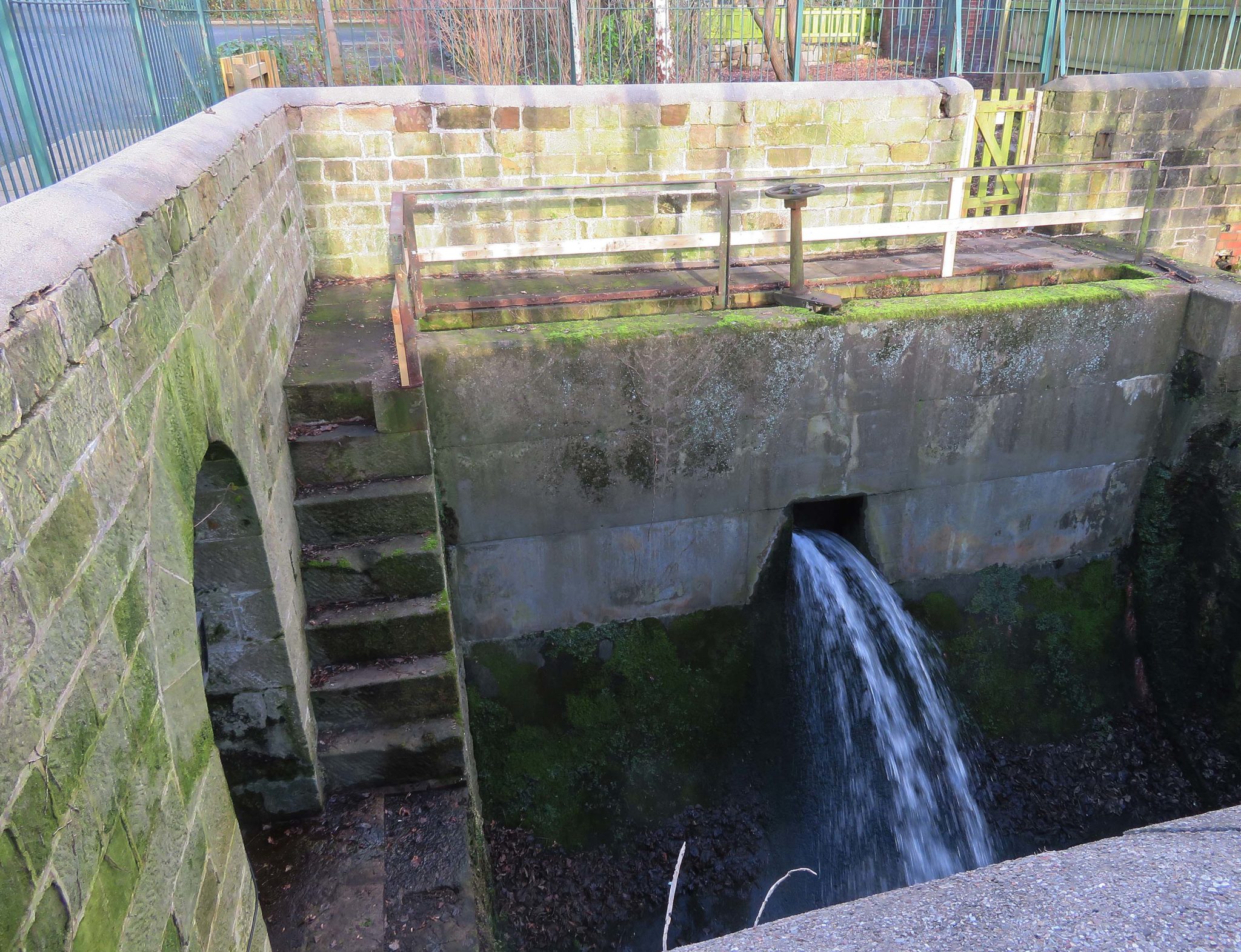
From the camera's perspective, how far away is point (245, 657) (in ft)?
13.1

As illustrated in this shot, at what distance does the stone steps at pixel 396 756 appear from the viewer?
14.8ft

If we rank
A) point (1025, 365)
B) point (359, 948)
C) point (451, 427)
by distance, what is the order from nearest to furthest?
point (359, 948) < point (451, 427) < point (1025, 365)

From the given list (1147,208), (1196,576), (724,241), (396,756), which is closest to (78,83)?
(396,756)

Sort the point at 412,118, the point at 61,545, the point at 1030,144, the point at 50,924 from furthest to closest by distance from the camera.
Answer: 1. the point at 1030,144
2. the point at 412,118
3. the point at 61,545
4. the point at 50,924

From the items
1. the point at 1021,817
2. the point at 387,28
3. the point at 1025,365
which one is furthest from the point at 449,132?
the point at 1021,817

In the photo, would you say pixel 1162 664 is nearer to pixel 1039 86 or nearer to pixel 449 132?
pixel 1039 86

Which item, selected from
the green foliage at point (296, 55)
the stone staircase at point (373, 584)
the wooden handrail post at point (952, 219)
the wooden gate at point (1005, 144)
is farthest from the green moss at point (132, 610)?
the wooden gate at point (1005, 144)

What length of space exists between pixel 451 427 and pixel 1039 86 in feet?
23.4

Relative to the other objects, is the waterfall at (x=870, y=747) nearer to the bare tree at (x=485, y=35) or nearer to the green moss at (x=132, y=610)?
the green moss at (x=132, y=610)

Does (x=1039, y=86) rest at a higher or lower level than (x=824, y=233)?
higher

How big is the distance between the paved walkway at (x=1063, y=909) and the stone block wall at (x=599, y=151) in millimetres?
5625

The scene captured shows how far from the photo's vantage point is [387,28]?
8086mm

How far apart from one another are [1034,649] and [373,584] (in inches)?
202

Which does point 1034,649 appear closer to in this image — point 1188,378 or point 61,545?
point 1188,378
